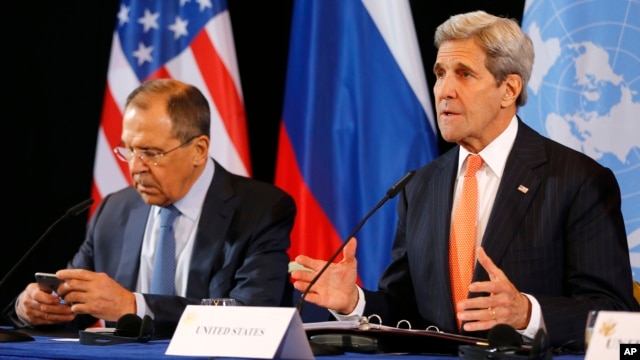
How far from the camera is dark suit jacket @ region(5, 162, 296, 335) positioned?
3.69 meters

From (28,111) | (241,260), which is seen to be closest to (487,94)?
(241,260)

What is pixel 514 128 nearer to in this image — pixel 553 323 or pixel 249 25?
pixel 553 323

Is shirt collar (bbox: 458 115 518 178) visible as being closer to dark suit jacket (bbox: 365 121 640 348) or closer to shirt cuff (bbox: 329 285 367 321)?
dark suit jacket (bbox: 365 121 640 348)

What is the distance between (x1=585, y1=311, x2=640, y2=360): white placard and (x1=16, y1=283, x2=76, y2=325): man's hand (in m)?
2.05

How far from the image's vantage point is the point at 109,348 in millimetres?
2389

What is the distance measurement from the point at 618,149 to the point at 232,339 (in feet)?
6.60

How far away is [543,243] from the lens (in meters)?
2.98

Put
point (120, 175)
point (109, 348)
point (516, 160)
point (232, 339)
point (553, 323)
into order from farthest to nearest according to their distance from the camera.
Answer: point (120, 175) → point (516, 160) → point (553, 323) → point (109, 348) → point (232, 339)

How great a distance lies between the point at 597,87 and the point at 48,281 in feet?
6.66

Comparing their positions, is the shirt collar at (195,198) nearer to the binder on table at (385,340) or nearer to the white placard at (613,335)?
the binder on table at (385,340)

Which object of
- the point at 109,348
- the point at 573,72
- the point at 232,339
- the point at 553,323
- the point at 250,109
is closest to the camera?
the point at 232,339

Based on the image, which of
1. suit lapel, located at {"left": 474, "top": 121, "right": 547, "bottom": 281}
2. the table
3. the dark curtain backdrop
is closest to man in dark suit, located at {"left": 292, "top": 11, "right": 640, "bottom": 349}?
suit lapel, located at {"left": 474, "top": 121, "right": 547, "bottom": 281}

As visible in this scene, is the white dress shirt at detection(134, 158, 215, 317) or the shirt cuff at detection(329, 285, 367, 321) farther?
the white dress shirt at detection(134, 158, 215, 317)

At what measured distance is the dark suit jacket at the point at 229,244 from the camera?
369 centimetres
